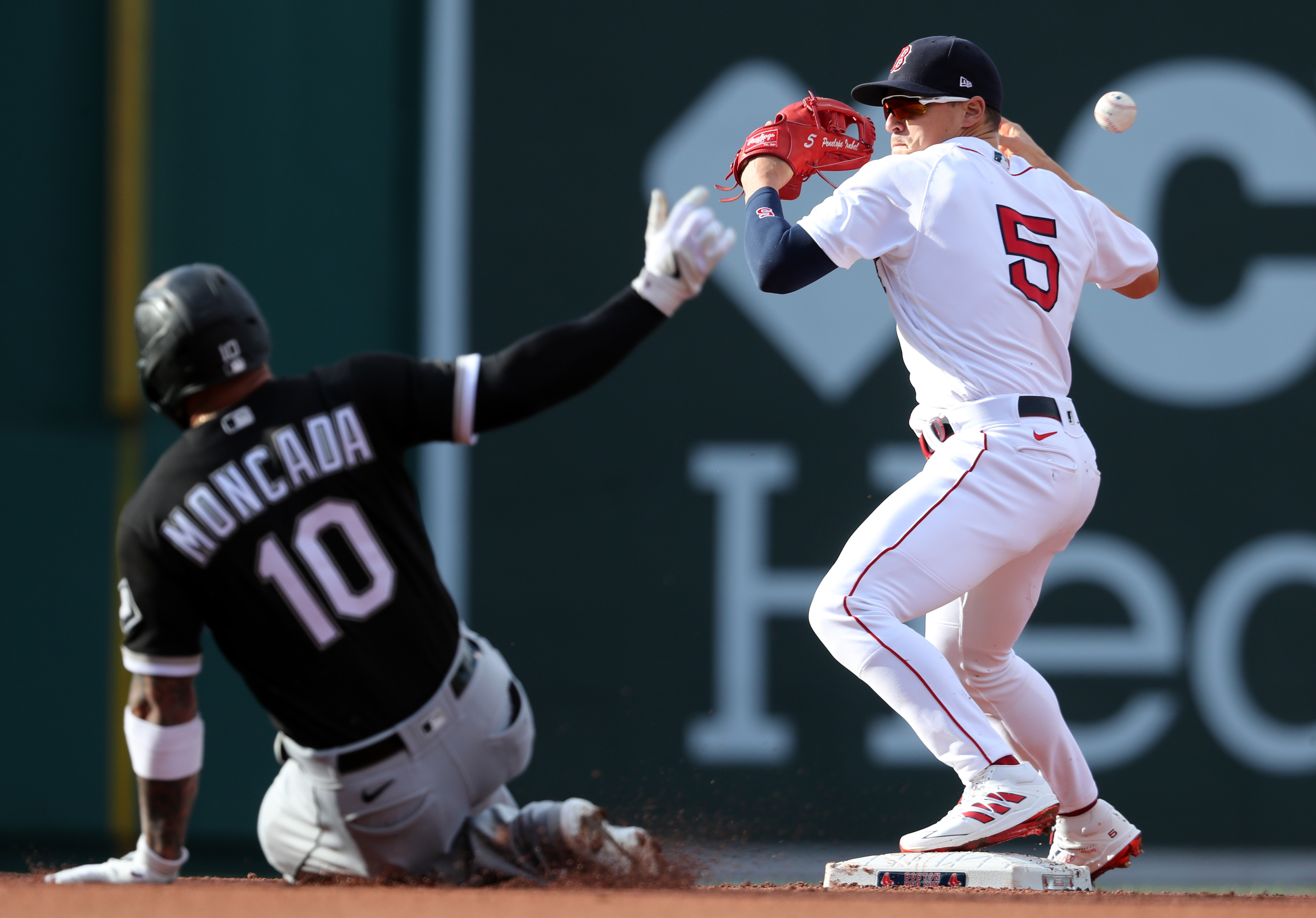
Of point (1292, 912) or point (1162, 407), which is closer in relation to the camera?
point (1292, 912)

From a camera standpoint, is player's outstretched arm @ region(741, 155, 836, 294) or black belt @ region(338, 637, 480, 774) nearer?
black belt @ region(338, 637, 480, 774)

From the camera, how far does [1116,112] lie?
3.43 m

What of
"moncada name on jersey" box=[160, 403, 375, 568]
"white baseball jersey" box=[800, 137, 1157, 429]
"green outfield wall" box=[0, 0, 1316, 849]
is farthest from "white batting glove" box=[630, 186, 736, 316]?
"green outfield wall" box=[0, 0, 1316, 849]

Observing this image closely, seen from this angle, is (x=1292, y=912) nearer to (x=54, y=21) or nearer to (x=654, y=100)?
(x=654, y=100)

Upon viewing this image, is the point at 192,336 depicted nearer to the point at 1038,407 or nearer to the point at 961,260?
the point at 961,260

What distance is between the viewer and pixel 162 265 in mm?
5598

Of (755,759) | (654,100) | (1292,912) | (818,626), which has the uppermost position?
(654,100)

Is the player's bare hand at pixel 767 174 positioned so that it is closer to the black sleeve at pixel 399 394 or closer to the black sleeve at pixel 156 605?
the black sleeve at pixel 399 394

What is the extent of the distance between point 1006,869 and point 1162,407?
10.5ft

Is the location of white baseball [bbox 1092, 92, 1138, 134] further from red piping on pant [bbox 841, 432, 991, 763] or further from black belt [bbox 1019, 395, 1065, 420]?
red piping on pant [bbox 841, 432, 991, 763]

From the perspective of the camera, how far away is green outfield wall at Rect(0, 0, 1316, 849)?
5.47m

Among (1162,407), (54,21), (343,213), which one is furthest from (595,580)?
(54,21)

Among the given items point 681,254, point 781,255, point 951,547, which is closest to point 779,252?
point 781,255

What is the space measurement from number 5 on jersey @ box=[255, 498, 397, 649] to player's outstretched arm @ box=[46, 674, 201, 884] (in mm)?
263
